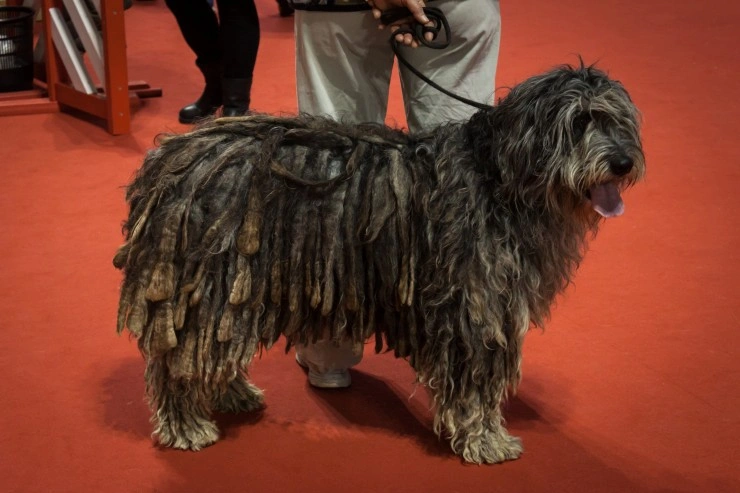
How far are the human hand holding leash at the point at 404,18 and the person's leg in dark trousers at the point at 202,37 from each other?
2.33 metres

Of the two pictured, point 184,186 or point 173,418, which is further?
point 173,418

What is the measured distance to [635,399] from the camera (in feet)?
9.52

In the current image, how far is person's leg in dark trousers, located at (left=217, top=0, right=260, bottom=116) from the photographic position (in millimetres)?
4430

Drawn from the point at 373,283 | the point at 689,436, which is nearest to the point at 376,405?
the point at 373,283

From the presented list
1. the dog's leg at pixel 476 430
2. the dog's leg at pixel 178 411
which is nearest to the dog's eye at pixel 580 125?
the dog's leg at pixel 476 430

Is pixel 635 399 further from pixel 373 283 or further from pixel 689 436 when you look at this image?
pixel 373 283

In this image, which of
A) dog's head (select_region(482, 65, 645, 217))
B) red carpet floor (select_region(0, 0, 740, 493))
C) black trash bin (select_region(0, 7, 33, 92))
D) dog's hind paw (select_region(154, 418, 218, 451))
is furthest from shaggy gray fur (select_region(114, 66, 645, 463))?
black trash bin (select_region(0, 7, 33, 92))

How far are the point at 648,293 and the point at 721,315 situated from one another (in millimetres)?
256

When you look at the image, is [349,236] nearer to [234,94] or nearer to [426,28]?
[426,28]

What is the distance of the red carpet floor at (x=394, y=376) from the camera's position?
2.58 meters

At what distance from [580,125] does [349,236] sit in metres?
0.58

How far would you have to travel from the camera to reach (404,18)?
2643 millimetres

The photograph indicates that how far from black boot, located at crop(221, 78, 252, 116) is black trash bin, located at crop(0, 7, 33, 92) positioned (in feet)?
4.71

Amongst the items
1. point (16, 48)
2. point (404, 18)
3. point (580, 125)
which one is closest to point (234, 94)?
point (16, 48)
